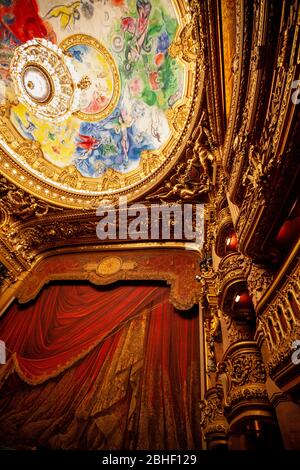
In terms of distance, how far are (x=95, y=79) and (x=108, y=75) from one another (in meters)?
0.54

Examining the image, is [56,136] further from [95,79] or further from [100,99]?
[95,79]

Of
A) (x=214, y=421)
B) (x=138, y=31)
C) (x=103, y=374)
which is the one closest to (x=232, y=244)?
(x=214, y=421)

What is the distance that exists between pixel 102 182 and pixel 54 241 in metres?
2.99

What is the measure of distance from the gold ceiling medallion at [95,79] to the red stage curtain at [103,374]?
6.18m

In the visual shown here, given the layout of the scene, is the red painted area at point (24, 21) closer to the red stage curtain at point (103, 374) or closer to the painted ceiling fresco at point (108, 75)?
the painted ceiling fresco at point (108, 75)

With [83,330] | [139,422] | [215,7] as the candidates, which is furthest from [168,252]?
[215,7]

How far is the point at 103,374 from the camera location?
197 inches

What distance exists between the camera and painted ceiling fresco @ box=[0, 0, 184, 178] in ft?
20.6

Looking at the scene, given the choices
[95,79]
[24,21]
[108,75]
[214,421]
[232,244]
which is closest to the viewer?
[214,421]

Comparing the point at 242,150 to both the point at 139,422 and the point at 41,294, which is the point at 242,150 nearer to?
the point at 139,422

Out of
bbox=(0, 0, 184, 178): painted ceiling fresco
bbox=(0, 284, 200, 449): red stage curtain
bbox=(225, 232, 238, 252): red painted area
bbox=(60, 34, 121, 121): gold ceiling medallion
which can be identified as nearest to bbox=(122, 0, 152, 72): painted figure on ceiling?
bbox=(0, 0, 184, 178): painted ceiling fresco

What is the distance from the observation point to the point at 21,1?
6828 mm

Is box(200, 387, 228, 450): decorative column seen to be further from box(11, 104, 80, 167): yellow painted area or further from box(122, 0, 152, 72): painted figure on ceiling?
box(11, 104, 80, 167): yellow painted area

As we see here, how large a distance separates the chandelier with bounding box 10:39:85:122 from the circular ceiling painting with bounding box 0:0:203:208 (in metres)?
0.04
